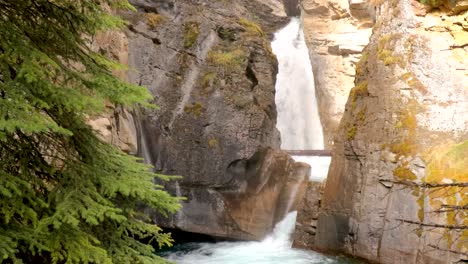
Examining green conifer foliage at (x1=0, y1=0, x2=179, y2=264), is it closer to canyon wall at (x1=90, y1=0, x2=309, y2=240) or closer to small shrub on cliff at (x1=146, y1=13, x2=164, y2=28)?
canyon wall at (x1=90, y1=0, x2=309, y2=240)

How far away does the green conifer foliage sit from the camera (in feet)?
11.0

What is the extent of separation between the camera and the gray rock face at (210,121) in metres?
13.9

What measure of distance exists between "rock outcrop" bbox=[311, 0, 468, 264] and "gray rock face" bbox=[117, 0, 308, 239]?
2389 millimetres

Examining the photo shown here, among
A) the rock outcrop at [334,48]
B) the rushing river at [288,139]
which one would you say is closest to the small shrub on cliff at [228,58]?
the rushing river at [288,139]

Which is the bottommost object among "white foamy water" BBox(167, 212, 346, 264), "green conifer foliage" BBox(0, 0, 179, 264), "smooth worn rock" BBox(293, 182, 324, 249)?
"white foamy water" BBox(167, 212, 346, 264)

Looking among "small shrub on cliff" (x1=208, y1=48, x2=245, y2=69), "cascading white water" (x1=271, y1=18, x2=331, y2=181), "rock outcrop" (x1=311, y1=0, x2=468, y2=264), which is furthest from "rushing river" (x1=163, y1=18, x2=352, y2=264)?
"small shrub on cliff" (x1=208, y1=48, x2=245, y2=69)

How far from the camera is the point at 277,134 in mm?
15969

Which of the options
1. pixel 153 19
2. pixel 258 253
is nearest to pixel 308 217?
pixel 258 253

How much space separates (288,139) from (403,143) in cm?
1182

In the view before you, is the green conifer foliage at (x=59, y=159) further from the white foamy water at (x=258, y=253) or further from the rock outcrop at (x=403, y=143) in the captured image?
the white foamy water at (x=258, y=253)

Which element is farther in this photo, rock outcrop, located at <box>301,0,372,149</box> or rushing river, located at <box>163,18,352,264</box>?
rock outcrop, located at <box>301,0,372,149</box>

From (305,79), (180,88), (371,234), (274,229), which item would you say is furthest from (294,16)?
(371,234)

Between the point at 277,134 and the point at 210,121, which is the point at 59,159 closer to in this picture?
the point at 210,121

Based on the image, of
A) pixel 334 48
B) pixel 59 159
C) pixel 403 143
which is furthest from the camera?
pixel 334 48
